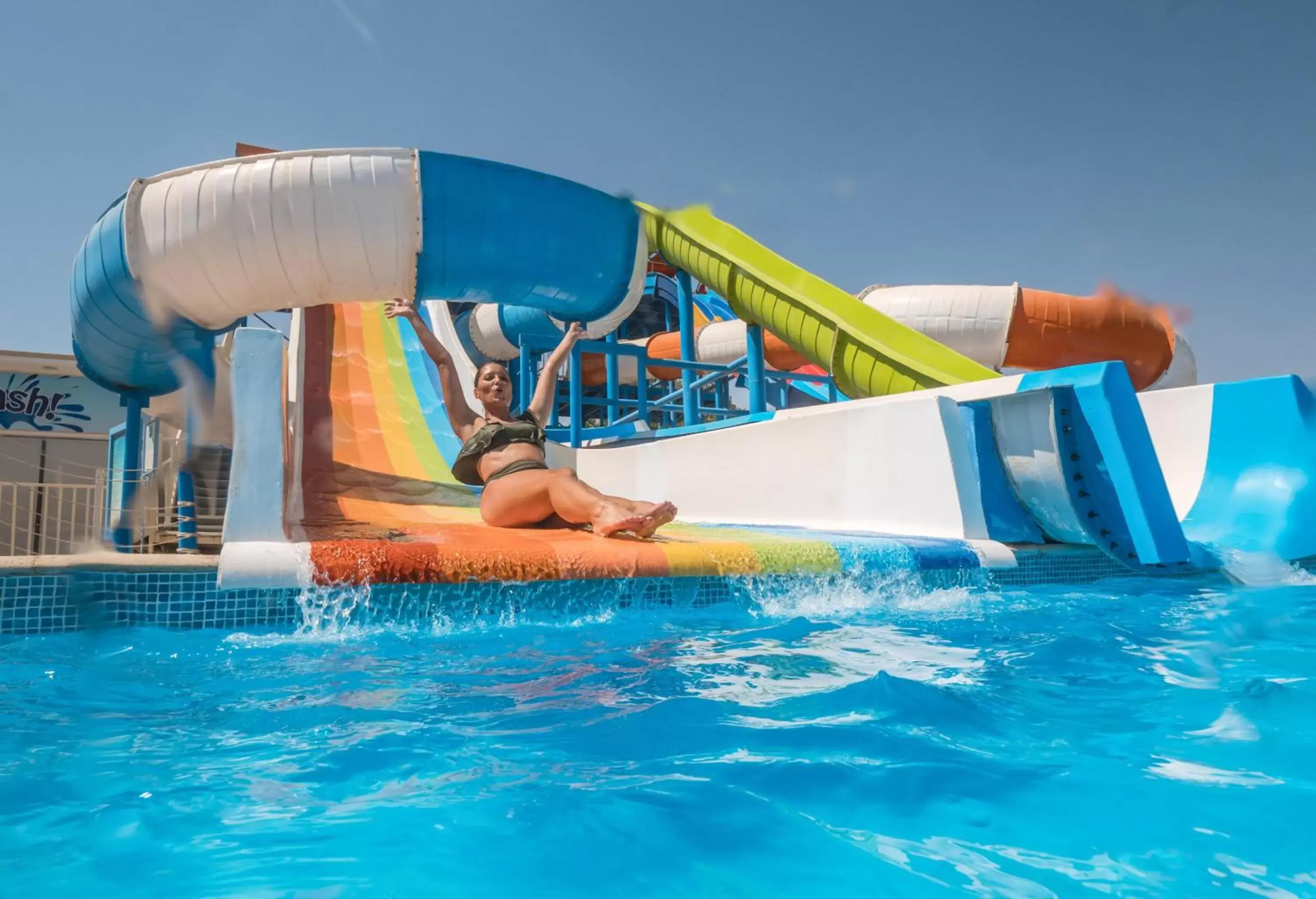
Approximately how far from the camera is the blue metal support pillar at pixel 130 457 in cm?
542

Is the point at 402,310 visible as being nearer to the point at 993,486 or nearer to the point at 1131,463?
the point at 993,486

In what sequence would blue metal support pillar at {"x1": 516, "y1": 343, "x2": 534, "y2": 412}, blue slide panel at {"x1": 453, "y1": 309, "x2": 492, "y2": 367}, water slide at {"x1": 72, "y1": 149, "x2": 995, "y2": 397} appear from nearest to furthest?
water slide at {"x1": 72, "y1": 149, "x2": 995, "y2": 397} → blue metal support pillar at {"x1": 516, "y1": 343, "x2": 534, "y2": 412} → blue slide panel at {"x1": 453, "y1": 309, "x2": 492, "y2": 367}

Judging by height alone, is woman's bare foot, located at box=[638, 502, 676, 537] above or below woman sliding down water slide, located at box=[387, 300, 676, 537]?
below

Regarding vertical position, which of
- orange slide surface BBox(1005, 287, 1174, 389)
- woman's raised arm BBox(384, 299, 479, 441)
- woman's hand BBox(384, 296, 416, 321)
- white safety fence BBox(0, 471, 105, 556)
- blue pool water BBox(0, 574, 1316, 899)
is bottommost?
blue pool water BBox(0, 574, 1316, 899)

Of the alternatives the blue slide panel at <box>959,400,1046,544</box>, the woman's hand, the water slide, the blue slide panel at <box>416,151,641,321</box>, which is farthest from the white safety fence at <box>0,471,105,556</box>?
the blue slide panel at <box>959,400,1046,544</box>

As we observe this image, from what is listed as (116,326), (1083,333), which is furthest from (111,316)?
(1083,333)

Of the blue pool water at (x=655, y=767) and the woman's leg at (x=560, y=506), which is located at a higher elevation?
the woman's leg at (x=560, y=506)

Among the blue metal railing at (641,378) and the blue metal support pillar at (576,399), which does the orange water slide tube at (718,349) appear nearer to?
the blue metal railing at (641,378)

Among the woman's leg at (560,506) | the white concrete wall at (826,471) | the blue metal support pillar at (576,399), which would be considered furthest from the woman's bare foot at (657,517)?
the blue metal support pillar at (576,399)

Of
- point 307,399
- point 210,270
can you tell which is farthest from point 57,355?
point 210,270

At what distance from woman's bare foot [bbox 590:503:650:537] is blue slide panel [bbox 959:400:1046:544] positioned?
1945 mm

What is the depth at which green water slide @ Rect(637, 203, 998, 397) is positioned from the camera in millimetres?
5605

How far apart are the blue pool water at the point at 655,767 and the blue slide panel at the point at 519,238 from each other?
2.45m

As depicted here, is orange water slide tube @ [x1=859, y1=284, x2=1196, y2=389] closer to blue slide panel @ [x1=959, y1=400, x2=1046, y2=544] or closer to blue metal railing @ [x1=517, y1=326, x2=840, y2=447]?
blue metal railing @ [x1=517, y1=326, x2=840, y2=447]
